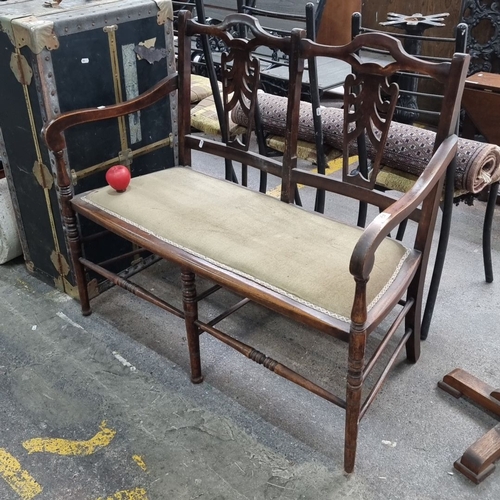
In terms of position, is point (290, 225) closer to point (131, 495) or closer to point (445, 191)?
point (445, 191)

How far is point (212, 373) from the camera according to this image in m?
1.92

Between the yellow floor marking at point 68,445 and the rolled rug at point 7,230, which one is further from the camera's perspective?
the rolled rug at point 7,230

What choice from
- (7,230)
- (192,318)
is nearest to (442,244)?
(192,318)

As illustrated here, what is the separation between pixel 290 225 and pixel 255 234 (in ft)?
0.40

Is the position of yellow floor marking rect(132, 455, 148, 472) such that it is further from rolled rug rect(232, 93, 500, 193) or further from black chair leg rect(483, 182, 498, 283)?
black chair leg rect(483, 182, 498, 283)

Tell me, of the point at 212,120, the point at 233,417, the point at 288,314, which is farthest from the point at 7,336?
the point at 212,120

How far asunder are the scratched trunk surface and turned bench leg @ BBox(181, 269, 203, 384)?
2.05ft

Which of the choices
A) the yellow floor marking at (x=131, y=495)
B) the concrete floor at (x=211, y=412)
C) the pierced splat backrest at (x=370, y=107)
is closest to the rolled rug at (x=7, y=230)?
the concrete floor at (x=211, y=412)

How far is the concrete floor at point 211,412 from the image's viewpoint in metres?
1.55

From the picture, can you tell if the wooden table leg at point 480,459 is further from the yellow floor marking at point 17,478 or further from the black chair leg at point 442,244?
the yellow floor marking at point 17,478

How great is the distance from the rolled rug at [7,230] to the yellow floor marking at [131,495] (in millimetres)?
1285

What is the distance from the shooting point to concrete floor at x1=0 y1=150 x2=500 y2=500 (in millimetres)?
1553

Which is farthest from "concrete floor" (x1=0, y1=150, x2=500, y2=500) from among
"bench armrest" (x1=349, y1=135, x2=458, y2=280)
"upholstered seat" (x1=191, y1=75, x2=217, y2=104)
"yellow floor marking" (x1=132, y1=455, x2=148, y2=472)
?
"upholstered seat" (x1=191, y1=75, x2=217, y2=104)

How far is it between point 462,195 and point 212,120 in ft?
4.10
